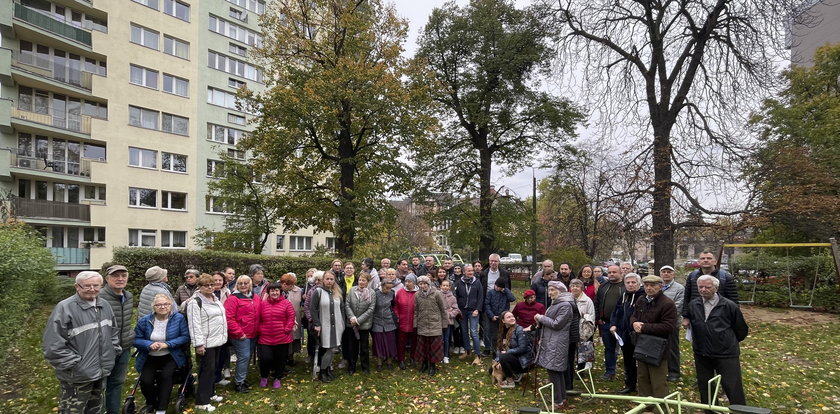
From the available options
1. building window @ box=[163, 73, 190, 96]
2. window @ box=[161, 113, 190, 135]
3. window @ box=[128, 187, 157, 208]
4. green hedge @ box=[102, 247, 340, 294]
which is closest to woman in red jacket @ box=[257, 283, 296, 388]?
green hedge @ box=[102, 247, 340, 294]

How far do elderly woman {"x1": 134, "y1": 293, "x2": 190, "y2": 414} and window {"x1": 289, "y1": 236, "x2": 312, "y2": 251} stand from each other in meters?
32.8

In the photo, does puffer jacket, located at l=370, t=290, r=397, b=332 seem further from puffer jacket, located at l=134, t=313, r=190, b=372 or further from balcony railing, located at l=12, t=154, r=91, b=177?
balcony railing, located at l=12, t=154, r=91, b=177

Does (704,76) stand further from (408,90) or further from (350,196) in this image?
(350,196)

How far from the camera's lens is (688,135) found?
1173 centimetres

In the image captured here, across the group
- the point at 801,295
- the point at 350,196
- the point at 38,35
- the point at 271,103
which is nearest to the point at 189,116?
the point at 38,35

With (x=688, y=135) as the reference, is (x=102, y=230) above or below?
below

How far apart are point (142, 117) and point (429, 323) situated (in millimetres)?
26023

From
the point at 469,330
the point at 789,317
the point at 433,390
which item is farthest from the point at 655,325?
the point at 789,317

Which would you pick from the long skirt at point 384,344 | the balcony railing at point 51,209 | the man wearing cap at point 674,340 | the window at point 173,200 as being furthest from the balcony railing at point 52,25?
the man wearing cap at point 674,340

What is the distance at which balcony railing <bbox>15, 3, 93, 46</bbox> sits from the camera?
20.7 metres

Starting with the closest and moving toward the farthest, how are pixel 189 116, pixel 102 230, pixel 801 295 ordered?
1. pixel 801 295
2. pixel 102 230
3. pixel 189 116

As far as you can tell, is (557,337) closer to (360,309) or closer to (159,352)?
(360,309)

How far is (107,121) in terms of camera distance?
23.9 m

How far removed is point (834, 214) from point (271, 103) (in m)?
17.9
